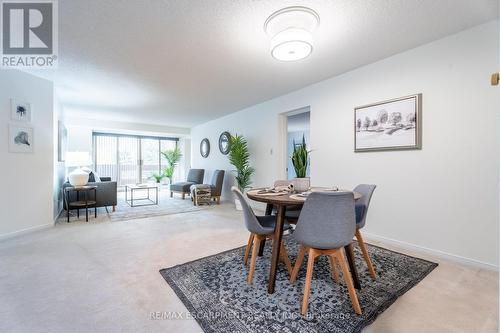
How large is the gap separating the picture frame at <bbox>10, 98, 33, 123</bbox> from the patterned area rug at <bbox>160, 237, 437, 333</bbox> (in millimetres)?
3063

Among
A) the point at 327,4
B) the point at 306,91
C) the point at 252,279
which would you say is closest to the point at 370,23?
the point at 327,4

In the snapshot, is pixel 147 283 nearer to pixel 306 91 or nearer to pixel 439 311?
pixel 439 311

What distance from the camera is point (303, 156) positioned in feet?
7.18

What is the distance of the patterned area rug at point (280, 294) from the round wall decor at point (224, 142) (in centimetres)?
377

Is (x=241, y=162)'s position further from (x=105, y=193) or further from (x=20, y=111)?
(x=20, y=111)

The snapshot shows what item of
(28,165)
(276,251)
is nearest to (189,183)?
(28,165)

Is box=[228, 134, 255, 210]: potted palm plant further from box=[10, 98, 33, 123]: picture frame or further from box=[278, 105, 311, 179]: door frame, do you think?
box=[10, 98, 33, 123]: picture frame

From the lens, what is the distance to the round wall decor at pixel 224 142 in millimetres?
5663

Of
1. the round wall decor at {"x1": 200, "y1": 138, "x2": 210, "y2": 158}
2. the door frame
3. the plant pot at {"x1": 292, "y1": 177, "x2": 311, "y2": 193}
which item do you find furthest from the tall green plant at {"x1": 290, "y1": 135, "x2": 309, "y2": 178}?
the round wall decor at {"x1": 200, "y1": 138, "x2": 210, "y2": 158}

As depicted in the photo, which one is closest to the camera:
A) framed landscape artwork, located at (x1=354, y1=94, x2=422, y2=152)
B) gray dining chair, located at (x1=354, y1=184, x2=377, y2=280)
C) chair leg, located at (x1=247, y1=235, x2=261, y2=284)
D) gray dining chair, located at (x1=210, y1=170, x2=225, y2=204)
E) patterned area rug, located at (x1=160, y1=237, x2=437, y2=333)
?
patterned area rug, located at (x1=160, y1=237, x2=437, y2=333)

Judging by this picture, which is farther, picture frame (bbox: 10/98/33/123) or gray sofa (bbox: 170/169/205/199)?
gray sofa (bbox: 170/169/205/199)

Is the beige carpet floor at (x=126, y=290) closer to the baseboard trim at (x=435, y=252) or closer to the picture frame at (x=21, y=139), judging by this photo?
the baseboard trim at (x=435, y=252)

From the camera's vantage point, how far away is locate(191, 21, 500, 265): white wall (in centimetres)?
202

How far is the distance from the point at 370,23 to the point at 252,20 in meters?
1.08
